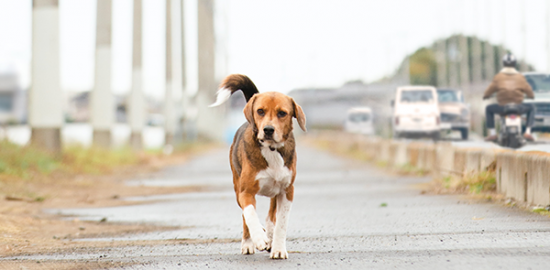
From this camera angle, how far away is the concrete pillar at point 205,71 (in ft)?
232

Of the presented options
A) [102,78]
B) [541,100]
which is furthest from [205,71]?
[541,100]

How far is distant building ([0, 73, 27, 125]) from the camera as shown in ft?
173

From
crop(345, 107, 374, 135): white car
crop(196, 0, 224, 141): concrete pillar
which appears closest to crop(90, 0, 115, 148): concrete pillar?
crop(345, 107, 374, 135): white car

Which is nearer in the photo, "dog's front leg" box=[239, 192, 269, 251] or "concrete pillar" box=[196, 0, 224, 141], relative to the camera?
"dog's front leg" box=[239, 192, 269, 251]

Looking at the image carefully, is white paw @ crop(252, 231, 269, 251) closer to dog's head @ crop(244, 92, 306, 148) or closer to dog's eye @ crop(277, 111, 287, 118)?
dog's head @ crop(244, 92, 306, 148)

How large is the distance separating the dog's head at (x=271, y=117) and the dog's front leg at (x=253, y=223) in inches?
18.8

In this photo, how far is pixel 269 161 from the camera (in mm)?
7043

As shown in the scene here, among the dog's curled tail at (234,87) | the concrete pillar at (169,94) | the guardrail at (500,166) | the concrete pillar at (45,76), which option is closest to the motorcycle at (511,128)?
the guardrail at (500,166)

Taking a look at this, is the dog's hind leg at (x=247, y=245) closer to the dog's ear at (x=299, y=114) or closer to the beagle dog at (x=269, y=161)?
the beagle dog at (x=269, y=161)

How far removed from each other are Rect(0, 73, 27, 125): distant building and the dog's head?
46716 mm

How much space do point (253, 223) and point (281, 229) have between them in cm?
36

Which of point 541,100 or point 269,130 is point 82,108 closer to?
point 541,100

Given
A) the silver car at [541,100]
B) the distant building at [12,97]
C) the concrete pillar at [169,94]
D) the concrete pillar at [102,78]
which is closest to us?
the silver car at [541,100]

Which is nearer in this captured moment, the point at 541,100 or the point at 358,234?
the point at 358,234
